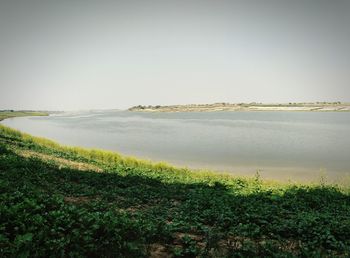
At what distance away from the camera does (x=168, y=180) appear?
1791cm

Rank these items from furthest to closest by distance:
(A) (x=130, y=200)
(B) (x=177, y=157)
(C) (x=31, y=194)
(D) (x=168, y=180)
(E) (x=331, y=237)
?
1. (B) (x=177, y=157)
2. (D) (x=168, y=180)
3. (A) (x=130, y=200)
4. (C) (x=31, y=194)
5. (E) (x=331, y=237)

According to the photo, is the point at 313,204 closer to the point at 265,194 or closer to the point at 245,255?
the point at 265,194

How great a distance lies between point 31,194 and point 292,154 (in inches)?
1322

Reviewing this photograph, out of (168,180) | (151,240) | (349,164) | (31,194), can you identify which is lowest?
(349,164)

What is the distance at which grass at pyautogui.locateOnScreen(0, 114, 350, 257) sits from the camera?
6.23 meters

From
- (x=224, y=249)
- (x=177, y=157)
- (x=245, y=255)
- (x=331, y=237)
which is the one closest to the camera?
(x=245, y=255)

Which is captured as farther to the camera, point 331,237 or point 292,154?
point 292,154

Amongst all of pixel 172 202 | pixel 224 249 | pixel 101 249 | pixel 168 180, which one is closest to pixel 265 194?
pixel 172 202

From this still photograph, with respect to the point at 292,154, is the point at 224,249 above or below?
above

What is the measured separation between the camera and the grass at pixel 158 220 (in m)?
6.23

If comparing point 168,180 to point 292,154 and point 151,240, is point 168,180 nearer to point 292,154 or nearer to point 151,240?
point 151,240

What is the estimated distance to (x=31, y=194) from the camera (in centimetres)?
880

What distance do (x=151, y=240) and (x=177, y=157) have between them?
28211 mm

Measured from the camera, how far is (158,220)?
9.41 meters
